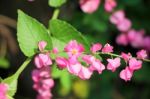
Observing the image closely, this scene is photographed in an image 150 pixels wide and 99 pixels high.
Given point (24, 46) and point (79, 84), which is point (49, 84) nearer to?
point (24, 46)

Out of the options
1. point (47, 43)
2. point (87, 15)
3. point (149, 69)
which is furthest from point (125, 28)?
point (47, 43)

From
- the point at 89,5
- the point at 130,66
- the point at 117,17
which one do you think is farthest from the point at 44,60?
the point at 117,17

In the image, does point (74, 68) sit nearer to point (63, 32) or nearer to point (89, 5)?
point (63, 32)

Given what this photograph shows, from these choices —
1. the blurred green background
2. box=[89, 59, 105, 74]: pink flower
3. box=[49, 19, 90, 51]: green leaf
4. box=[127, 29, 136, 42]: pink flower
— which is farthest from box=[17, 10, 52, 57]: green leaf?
box=[127, 29, 136, 42]: pink flower

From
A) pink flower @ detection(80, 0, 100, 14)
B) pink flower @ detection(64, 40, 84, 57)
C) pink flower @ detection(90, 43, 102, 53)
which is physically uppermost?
pink flower @ detection(80, 0, 100, 14)

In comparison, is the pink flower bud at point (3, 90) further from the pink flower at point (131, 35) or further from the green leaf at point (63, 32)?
the pink flower at point (131, 35)

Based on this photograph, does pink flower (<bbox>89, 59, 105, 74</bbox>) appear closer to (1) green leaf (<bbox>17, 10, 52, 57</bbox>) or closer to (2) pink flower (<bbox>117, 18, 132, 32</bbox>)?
(1) green leaf (<bbox>17, 10, 52, 57</bbox>)

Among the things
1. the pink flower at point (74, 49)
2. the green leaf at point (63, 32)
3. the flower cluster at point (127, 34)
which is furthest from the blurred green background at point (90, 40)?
the pink flower at point (74, 49)
